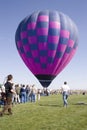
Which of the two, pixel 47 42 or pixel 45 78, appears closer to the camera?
pixel 47 42

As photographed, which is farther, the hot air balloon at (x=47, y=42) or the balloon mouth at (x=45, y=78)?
the balloon mouth at (x=45, y=78)

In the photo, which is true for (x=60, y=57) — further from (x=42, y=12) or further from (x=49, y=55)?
(x=42, y=12)

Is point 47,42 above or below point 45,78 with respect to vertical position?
above

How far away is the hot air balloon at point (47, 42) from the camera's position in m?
38.8

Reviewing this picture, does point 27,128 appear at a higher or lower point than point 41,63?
lower

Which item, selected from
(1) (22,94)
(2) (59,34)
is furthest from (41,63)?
(1) (22,94)

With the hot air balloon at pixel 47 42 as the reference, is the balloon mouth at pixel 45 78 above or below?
below

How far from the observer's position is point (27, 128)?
1145 cm

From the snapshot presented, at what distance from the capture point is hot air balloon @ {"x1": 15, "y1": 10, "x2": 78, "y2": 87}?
3878 cm

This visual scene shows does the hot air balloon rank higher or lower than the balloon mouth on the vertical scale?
higher

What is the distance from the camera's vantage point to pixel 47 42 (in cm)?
3931

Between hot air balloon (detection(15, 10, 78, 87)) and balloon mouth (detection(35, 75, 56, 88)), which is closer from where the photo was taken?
hot air balloon (detection(15, 10, 78, 87))

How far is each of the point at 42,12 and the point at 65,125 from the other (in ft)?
102

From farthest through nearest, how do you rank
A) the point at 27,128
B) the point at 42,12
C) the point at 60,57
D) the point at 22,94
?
the point at 42,12
the point at 60,57
the point at 22,94
the point at 27,128
